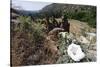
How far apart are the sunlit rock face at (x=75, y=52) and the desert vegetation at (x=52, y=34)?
28 millimetres

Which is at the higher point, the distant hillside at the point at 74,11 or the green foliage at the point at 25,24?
the distant hillside at the point at 74,11

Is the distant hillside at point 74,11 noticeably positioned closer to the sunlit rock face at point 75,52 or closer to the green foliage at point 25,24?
the green foliage at point 25,24

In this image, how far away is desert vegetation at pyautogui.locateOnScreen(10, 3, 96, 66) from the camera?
1.42 meters

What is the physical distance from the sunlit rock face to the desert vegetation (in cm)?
3

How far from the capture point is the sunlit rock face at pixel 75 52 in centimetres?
155

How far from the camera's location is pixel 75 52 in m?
1.56

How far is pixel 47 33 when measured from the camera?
1.49m

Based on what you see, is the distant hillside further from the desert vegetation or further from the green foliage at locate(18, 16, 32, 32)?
the green foliage at locate(18, 16, 32, 32)

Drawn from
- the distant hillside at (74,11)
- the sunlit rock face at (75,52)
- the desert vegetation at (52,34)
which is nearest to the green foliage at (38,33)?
the desert vegetation at (52,34)

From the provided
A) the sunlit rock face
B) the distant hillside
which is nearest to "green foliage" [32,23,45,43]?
the distant hillside

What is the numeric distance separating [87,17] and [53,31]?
0.38 m
